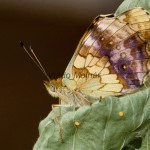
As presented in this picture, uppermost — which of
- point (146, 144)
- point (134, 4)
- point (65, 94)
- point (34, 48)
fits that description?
point (134, 4)

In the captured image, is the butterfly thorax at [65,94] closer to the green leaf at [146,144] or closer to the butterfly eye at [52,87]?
the butterfly eye at [52,87]

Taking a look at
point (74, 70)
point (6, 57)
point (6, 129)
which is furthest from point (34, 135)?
point (74, 70)

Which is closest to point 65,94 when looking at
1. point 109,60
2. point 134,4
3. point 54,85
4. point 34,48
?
point 54,85

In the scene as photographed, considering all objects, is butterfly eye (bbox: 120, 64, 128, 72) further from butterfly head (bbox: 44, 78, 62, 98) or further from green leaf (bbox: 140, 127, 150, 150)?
green leaf (bbox: 140, 127, 150, 150)

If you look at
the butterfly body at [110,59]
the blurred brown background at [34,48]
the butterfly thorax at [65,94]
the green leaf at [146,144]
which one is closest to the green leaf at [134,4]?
the butterfly body at [110,59]

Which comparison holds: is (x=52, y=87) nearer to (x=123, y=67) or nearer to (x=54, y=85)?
(x=54, y=85)

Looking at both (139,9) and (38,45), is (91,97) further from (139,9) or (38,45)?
(38,45)

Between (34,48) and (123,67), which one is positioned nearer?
(123,67)
